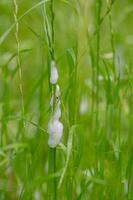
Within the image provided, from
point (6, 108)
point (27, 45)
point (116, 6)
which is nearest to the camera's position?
point (6, 108)

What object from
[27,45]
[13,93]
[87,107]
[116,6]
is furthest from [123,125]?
[116,6]

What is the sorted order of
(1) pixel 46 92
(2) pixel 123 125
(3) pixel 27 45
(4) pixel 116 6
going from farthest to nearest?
(4) pixel 116 6 → (3) pixel 27 45 → (2) pixel 123 125 → (1) pixel 46 92

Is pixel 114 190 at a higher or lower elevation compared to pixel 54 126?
lower

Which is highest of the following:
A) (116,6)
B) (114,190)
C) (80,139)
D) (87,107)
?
(116,6)

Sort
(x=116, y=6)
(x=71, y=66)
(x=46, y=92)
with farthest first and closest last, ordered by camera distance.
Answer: (x=116, y=6)
(x=46, y=92)
(x=71, y=66)

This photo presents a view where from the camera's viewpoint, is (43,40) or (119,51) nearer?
(43,40)

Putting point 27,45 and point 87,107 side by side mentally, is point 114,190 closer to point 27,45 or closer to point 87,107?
point 87,107

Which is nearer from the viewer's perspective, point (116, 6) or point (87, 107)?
point (87, 107)

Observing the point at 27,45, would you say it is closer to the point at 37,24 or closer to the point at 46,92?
the point at 37,24

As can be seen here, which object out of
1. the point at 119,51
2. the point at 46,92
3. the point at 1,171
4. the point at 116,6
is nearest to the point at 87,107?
the point at 46,92
